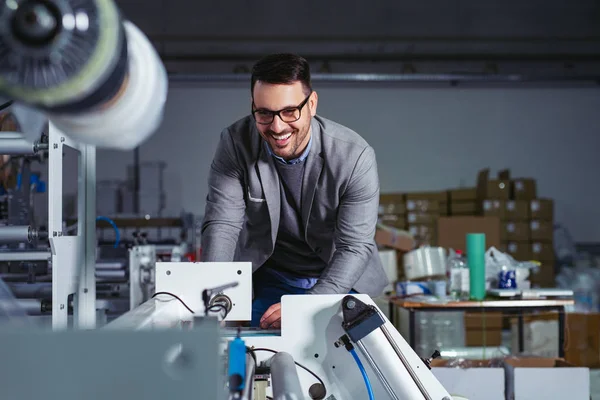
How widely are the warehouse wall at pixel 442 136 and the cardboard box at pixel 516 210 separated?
105 centimetres

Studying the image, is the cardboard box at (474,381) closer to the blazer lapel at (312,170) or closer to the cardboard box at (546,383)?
the cardboard box at (546,383)

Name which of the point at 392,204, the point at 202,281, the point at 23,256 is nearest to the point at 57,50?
the point at 202,281

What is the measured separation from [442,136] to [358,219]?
5863 mm

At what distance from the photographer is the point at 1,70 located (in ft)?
1.79

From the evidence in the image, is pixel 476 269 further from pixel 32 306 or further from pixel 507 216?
pixel 507 216

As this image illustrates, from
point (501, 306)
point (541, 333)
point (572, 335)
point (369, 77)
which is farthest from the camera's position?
point (369, 77)

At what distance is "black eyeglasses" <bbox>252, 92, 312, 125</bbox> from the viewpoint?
1.54m

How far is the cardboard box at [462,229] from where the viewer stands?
5.89m

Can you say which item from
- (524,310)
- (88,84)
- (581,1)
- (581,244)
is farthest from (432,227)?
(88,84)

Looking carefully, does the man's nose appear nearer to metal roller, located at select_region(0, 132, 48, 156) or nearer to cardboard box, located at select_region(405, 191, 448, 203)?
metal roller, located at select_region(0, 132, 48, 156)

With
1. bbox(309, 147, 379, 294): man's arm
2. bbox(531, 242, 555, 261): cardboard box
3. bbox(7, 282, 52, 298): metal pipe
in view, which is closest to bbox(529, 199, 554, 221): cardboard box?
bbox(531, 242, 555, 261): cardboard box

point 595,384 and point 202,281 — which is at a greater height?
point 202,281

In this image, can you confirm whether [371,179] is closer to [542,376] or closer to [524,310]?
[542,376]

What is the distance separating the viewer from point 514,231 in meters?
6.37
